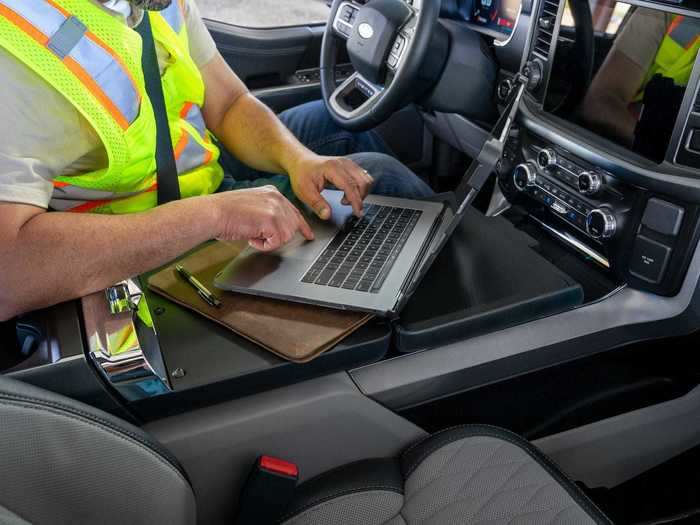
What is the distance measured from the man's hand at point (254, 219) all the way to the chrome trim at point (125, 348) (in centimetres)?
18

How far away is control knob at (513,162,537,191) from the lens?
1.38 meters

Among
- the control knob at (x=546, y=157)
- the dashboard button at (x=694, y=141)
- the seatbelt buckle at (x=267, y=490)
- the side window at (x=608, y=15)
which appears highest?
the side window at (x=608, y=15)

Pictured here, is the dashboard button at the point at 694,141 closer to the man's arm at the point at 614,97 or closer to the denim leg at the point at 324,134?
the man's arm at the point at 614,97

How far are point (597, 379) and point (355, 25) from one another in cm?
98

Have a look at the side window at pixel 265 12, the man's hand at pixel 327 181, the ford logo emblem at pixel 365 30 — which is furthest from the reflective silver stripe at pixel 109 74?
the side window at pixel 265 12

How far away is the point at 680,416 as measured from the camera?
1381mm

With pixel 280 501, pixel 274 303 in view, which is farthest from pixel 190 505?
pixel 274 303

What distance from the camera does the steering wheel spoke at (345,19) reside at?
170 centimetres

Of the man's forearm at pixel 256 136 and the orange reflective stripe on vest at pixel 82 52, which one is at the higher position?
the orange reflective stripe on vest at pixel 82 52

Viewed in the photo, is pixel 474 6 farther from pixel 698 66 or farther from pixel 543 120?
pixel 698 66

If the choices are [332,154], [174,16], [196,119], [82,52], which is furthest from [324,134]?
[82,52]

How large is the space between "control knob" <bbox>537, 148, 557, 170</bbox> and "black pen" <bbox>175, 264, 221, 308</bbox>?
701mm

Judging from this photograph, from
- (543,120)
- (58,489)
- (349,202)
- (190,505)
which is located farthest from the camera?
(543,120)

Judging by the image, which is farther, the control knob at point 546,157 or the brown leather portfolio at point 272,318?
the control knob at point 546,157
